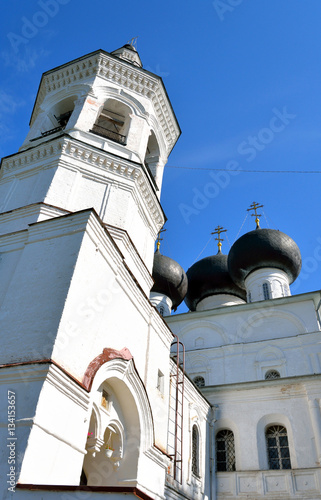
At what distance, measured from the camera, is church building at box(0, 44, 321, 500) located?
498cm

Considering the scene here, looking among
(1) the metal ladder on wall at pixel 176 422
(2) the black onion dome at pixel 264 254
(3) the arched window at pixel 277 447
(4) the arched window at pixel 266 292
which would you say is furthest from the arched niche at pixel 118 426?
(2) the black onion dome at pixel 264 254

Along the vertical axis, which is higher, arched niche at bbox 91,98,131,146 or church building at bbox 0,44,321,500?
arched niche at bbox 91,98,131,146

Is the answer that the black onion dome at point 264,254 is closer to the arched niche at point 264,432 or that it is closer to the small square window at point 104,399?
the arched niche at point 264,432

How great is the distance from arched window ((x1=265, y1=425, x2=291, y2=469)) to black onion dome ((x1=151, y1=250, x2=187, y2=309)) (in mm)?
7730

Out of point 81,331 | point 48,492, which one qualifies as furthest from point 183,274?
point 48,492

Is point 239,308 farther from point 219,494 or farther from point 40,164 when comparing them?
point 40,164

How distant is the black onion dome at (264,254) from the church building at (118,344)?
237 cm

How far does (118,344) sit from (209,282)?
12131 millimetres

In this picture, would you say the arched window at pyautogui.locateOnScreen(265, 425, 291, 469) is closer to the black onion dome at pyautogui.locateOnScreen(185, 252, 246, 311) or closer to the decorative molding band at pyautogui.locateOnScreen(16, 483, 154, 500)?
the decorative molding band at pyautogui.locateOnScreen(16, 483, 154, 500)

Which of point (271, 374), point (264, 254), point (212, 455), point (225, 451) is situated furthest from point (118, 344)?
point (264, 254)

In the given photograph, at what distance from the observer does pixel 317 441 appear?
32.4 ft

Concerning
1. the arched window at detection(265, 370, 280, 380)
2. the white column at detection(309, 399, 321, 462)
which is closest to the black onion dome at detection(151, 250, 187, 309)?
the arched window at detection(265, 370, 280, 380)

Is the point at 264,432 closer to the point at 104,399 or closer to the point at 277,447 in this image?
the point at 277,447

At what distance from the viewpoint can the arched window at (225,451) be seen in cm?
1059
